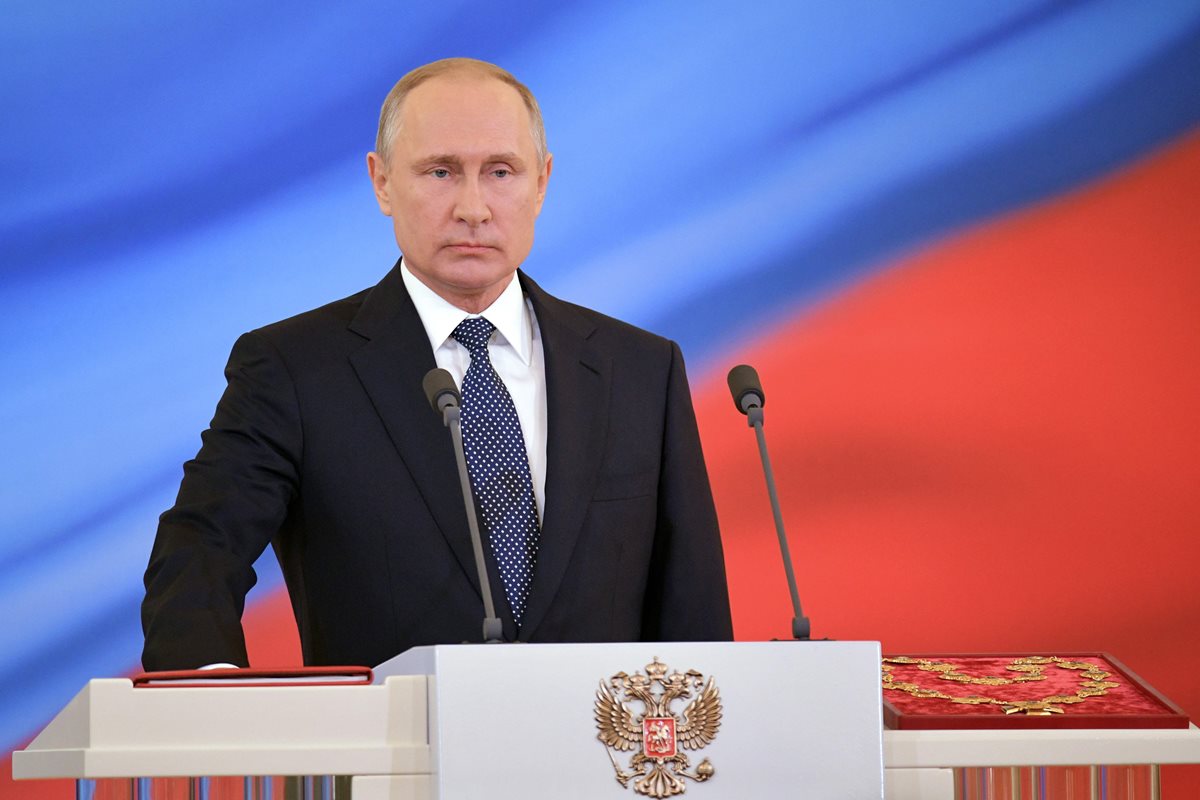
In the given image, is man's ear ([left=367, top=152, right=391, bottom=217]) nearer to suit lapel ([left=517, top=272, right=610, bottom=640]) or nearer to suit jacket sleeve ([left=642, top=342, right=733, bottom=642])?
suit lapel ([left=517, top=272, right=610, bottom=640])

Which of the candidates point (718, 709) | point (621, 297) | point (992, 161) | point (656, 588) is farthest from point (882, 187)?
point (718, 709)

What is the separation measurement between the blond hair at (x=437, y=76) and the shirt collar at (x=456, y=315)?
217 millimetres

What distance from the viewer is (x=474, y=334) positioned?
2.46m

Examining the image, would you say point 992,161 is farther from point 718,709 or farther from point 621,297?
point 718,709

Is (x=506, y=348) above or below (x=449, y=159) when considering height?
below

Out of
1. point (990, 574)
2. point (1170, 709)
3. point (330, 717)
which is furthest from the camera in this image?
point (990, 574)

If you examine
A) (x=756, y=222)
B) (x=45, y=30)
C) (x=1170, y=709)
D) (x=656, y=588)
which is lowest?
(x=1170, y=709)

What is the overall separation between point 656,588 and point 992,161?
169cm

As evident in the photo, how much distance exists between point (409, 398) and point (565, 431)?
237 mm

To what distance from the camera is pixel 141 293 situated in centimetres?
348

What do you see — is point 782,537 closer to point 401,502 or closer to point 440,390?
point 440,390

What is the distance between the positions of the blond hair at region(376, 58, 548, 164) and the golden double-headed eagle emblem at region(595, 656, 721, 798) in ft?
3.83

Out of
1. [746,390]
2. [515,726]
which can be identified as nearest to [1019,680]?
[746,390]

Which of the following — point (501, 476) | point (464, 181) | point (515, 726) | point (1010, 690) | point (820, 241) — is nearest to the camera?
point (515, 726)
